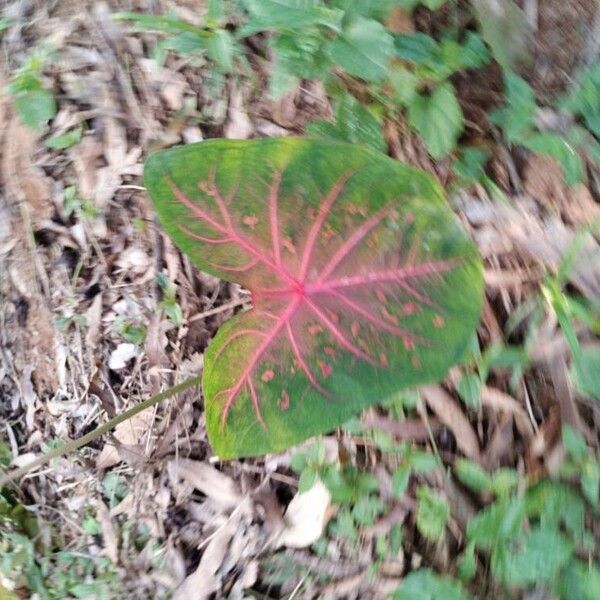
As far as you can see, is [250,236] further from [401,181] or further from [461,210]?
[461,210]

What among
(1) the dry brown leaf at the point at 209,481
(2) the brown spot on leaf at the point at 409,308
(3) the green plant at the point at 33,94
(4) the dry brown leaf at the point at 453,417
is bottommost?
(1) the dry brown leaf at the point at 209,481

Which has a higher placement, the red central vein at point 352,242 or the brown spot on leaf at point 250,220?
the red central vein at point 352,242

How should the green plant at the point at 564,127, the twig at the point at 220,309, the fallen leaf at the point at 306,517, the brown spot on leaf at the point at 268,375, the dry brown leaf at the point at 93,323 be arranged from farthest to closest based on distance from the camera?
1. the dry brown leaf at the point at 93,323
2. the twig at the point at 220,309
3. the fallen leaf at the point at 306,517
4. the green plant at the point at 564,127
5. the brown spot on leaf at the point at 268,375

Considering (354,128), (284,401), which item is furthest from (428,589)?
(354,128)

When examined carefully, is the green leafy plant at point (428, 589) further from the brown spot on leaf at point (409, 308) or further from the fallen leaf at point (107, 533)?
the fallen leaf at point (107, 533)

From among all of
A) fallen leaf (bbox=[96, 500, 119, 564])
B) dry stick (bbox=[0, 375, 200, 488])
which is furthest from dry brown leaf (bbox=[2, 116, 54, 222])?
fallen leaf (bbox=[96, 500, 119, 564])

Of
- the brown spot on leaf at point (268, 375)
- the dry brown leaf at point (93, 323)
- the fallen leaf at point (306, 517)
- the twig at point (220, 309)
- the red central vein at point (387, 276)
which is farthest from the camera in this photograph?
the dry brown leaf at point (93, 323)

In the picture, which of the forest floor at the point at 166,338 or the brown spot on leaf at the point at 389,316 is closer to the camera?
the brown spot on leaf at the point at 389,316

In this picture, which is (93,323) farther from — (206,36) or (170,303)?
(206,36)

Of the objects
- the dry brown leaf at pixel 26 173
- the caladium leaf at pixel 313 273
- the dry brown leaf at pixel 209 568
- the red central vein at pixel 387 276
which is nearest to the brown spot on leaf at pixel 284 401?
the caladium leaf at pixel 313 273
